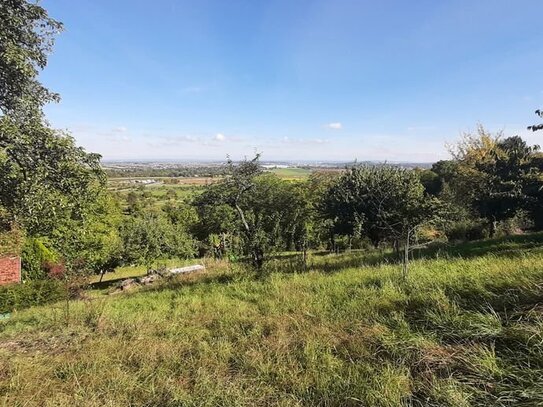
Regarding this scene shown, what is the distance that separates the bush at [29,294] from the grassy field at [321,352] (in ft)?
33.2

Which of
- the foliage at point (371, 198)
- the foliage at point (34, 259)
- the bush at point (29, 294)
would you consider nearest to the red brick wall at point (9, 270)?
the bush at point (29, 294)

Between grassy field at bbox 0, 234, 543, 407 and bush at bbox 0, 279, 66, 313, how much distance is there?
10.1 meters

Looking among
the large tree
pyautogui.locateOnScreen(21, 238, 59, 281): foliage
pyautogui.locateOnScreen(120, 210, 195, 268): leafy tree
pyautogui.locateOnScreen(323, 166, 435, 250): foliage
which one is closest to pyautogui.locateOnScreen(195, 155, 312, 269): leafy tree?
pyautogui.locateOnScreen(323, 166, 435, 250): foliage

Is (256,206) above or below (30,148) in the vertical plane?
below

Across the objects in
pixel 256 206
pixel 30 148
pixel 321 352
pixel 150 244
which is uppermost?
pixel 30 148

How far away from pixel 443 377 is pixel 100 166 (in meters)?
5.84

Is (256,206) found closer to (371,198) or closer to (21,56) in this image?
(371,198)

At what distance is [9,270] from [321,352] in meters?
19.0

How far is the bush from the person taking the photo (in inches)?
560

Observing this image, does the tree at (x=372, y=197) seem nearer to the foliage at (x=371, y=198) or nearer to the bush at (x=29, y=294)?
the foliage at (x=371, y=198)

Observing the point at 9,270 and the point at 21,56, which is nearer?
the point at 21,56

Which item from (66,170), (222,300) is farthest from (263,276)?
(66,170)

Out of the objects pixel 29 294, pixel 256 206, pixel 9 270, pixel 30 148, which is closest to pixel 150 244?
pixel 9 270

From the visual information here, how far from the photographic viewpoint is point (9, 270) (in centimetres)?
1731
